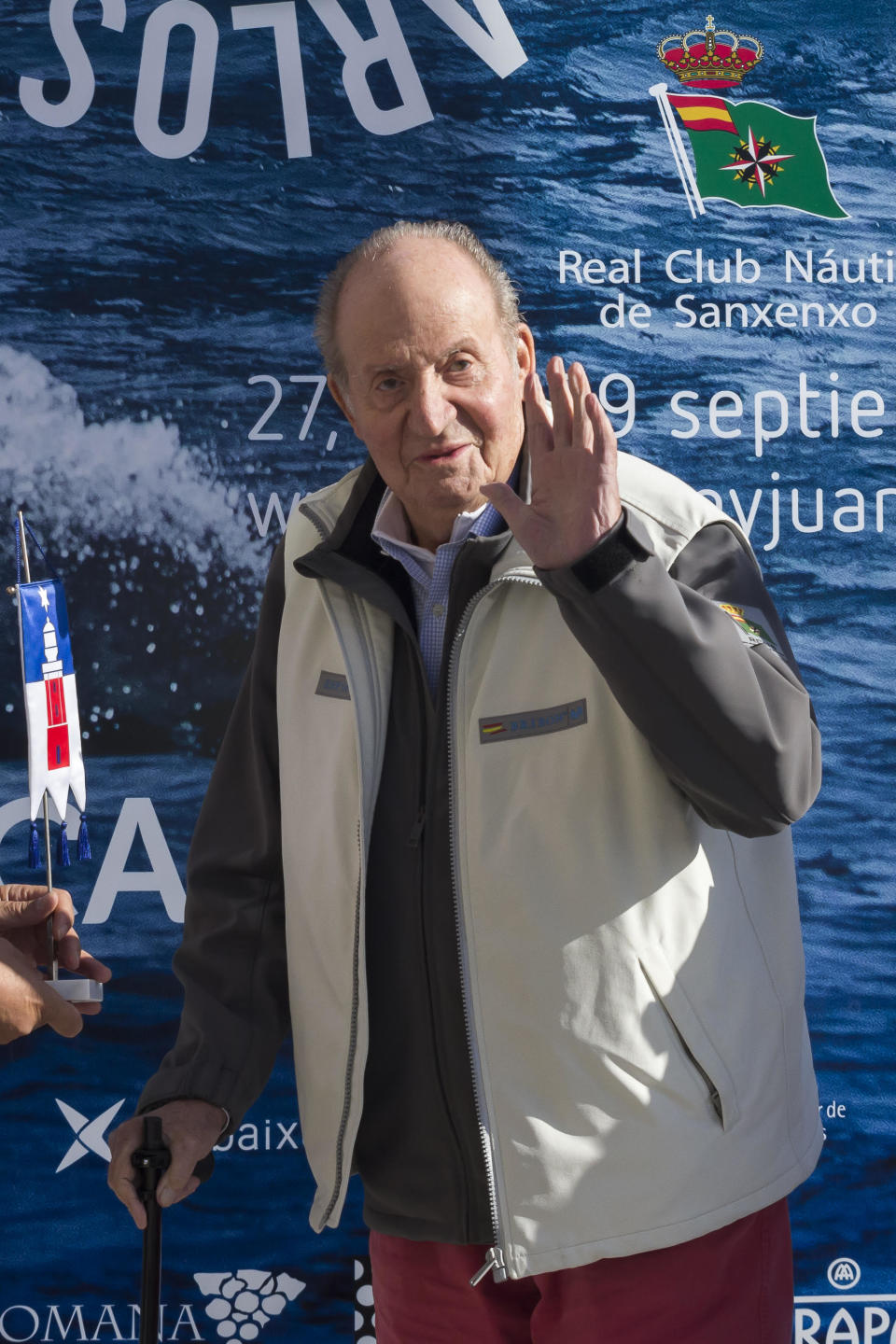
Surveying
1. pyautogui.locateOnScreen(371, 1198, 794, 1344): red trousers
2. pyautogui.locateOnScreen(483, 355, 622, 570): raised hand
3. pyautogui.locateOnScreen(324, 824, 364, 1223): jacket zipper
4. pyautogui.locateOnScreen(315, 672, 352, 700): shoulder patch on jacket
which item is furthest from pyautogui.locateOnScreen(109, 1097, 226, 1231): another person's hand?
pyautogui.locateOnScreen(483, 355, 622, 570): raised hand

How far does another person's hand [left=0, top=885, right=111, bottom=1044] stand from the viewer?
1642 millimetres

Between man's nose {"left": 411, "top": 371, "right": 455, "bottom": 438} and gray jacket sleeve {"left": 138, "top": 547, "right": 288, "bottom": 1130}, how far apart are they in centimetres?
34

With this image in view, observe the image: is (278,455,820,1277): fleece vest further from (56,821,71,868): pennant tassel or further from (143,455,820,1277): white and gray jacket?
(56,821,71,868): pennant tassel

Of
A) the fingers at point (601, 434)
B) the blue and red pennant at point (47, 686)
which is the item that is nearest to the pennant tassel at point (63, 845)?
the blue and red pennant at point (47, 686)

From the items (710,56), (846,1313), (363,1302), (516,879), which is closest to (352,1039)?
(516,879)

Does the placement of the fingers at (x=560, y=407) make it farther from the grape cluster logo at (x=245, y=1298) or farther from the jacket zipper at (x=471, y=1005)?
the grape cluster logo at (x=245, y=1298)

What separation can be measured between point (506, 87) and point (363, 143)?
0.29 meters

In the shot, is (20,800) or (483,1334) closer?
(483,1334)

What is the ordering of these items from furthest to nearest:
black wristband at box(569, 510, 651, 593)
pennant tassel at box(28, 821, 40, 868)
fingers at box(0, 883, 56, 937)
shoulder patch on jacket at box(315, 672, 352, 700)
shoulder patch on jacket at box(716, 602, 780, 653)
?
pennant tassel at box(28, 821, 40, 868)
fingers at box(0, 883, 56, 937)
shoulder patch on jacket at box(315, 672, 352, 700)
shoulder patch on jacket at box(716, 602, 780, 653)
black wristband at box(569, 510, 651, 593)

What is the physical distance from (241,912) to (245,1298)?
1.09 m

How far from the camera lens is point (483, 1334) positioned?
1.53 m

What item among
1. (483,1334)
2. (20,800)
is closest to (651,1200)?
(483,1334)

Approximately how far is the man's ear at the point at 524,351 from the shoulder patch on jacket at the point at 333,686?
0.47 m

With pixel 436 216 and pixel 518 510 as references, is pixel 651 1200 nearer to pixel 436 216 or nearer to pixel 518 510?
pixel 518 510
